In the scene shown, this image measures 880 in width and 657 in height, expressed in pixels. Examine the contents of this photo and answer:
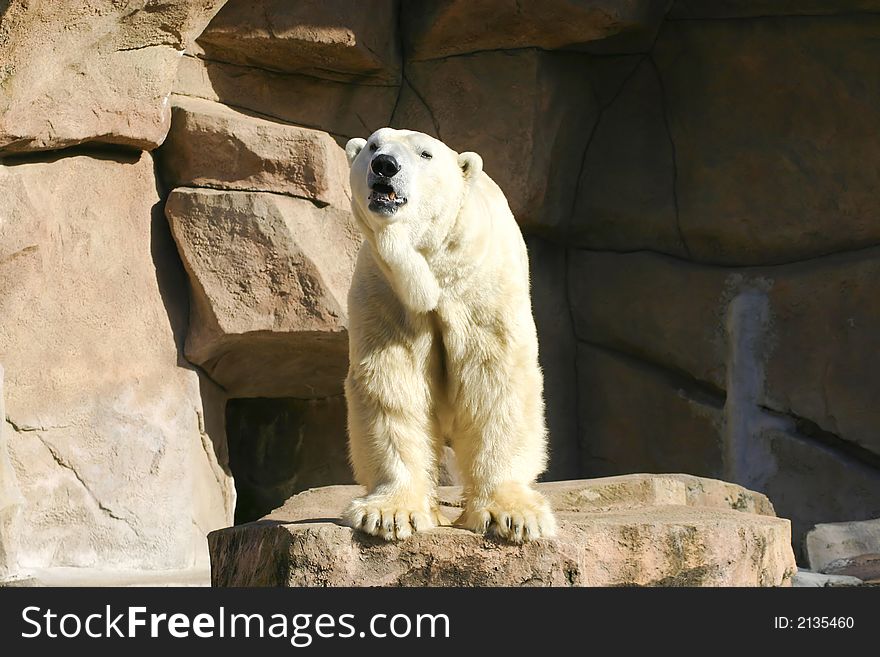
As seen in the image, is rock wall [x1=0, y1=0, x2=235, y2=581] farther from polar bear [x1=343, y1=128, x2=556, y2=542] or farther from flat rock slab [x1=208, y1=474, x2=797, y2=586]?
polar bear [x1=343, y1=128, x2=556, y2=542]

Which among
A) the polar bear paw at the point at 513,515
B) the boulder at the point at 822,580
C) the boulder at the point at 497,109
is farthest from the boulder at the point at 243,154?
the polar bear paw at the point at 513,515

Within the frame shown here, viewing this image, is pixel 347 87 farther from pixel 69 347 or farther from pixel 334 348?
pixel 69 347

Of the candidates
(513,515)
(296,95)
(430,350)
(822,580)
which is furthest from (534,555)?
(296,95)

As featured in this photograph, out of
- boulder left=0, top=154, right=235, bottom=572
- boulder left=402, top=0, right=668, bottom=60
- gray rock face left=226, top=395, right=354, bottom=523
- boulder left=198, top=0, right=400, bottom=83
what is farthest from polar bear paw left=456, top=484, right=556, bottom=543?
boulder left=402, top=0, right=668, bottom=60

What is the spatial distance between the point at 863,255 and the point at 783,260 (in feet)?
1.55

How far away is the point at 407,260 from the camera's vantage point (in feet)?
11.0

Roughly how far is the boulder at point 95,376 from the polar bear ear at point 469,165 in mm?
2722

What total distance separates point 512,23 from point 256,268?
198 cm

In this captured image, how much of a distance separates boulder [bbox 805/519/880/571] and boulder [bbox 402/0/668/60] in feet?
9.44

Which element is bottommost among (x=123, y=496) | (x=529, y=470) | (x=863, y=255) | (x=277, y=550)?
(x=277, y=550)

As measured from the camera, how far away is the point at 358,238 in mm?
6309

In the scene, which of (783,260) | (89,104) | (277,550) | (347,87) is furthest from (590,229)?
(277,550)

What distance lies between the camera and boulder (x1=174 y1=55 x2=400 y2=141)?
21.0 feet

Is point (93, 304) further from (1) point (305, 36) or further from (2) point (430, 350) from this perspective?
(2) point (430, 350)
